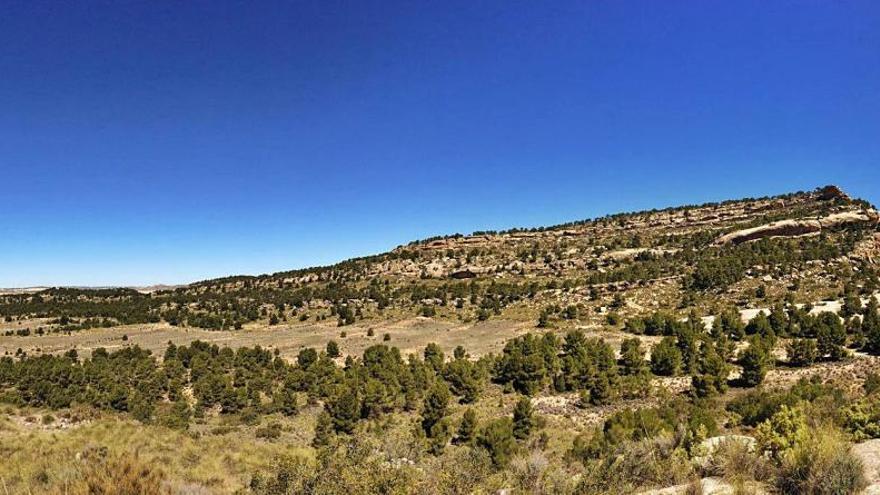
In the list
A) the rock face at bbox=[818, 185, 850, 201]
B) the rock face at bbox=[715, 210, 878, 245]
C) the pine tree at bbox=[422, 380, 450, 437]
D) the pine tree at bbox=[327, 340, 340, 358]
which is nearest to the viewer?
the pine tree at bbox=[422, 380, 450, 437]

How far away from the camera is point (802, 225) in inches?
2564

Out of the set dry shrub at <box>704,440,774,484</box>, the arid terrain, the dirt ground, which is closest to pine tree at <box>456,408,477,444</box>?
the arid terrain

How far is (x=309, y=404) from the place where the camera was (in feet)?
81.3

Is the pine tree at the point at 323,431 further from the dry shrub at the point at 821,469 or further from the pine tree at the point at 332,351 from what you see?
the pine tree at the point at 332,351

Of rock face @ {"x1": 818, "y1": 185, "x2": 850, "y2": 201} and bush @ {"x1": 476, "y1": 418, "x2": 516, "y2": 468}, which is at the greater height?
rock face @ {"x1": 818, "y1": 185, "x2": 850, "y2": 201}

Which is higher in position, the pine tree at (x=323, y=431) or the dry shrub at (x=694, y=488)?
the dry shrub at (x=694, y=488)

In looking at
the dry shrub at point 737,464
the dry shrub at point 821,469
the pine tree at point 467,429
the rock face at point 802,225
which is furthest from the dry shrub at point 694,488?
the rock face at point 802,225

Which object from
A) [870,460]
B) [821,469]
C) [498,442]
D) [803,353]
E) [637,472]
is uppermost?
[821,469]

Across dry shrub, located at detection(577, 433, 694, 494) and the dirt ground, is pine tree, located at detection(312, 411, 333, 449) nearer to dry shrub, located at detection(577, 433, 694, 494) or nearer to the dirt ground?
dry shrub, located at detection(577, 433, 694, 494)

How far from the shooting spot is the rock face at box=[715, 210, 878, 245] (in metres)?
64.9

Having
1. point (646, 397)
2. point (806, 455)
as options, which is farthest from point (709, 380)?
point (806, 455)

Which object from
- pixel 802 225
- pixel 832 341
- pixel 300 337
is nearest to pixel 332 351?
pixel 300 337

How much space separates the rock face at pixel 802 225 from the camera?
6494 centimetres

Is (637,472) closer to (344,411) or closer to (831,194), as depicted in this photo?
(344,411)
